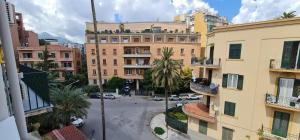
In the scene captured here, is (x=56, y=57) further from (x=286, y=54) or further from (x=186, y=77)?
(x=286, y=54)

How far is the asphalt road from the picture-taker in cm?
2036

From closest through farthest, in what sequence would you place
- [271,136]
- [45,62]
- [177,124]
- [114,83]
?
[271,136]
[177,124]
[45,62]
[114,83]

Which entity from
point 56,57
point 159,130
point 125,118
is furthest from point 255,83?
point 56,57

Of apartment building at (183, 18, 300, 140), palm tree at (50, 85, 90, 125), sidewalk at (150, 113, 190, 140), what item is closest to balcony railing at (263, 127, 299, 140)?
apartment building at (183, 18, 300, 140)

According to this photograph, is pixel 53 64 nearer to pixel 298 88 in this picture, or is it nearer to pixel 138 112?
pixel 138 112

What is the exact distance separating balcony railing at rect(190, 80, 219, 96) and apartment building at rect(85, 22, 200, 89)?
18.7m

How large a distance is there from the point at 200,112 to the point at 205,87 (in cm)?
339

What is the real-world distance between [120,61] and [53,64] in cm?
1401

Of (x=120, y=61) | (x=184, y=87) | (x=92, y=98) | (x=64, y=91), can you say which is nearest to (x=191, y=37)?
(x=184, y=87)

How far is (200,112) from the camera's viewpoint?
1995 cm

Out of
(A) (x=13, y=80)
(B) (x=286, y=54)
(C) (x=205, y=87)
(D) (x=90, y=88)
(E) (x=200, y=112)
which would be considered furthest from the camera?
(D) (x=90, y=88)

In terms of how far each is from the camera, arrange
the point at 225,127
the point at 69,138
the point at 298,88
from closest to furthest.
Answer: the point at 298,88 → the point at 69,138 → the point at 225,127

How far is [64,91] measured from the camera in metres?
18.5

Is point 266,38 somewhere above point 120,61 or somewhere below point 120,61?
above
